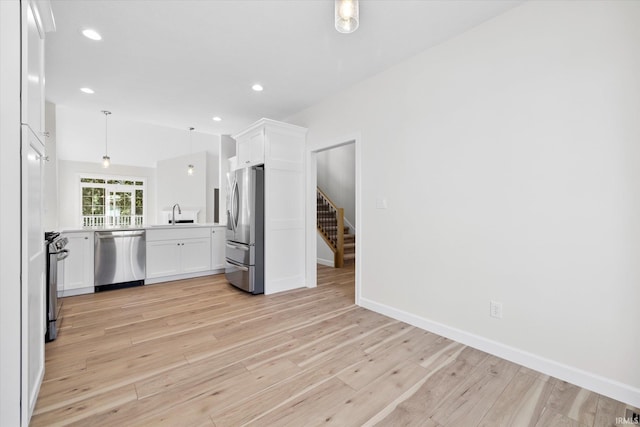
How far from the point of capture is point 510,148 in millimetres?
2207

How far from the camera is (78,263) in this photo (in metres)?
3.88

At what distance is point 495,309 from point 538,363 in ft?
1.40

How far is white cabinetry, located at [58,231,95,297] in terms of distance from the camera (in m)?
3.78

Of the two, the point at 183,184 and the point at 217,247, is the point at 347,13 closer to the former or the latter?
the point at 217,247

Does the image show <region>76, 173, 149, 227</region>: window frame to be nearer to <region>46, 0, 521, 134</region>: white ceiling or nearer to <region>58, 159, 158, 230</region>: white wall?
<region>58, 159, 158, 230</region>: white wall

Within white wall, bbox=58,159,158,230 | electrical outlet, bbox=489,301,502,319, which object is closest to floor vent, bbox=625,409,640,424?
electrical outlet, bbox=489,301,502,319

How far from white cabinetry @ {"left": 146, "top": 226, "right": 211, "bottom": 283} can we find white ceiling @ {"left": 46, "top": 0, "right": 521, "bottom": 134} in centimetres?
203

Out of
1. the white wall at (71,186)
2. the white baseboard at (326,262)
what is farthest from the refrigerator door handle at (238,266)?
the white wall at (71,186)

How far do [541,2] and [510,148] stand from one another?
104cm

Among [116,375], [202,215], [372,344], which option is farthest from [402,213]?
[202,215]

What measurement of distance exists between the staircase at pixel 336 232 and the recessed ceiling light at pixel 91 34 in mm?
4450

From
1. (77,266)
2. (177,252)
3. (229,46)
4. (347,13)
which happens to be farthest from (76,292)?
(347,13)

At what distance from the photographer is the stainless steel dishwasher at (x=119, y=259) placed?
13.2 feet

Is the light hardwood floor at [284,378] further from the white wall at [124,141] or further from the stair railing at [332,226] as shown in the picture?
the white wall at [124,141]
